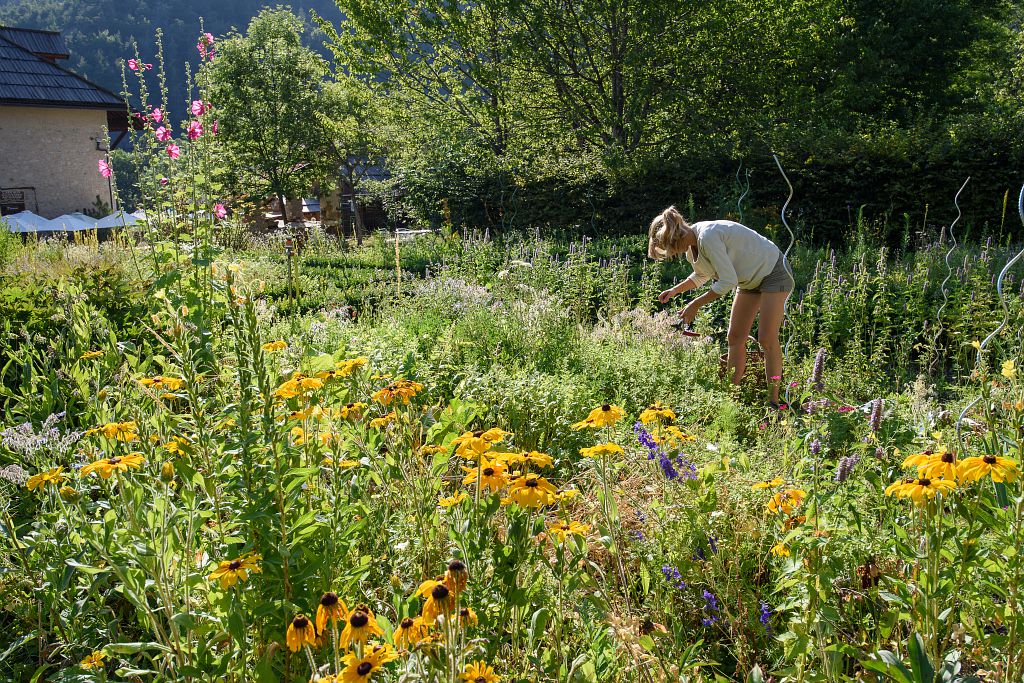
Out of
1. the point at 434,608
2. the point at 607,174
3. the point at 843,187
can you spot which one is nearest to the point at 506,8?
the point at 607,174

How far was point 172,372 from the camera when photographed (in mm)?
2523

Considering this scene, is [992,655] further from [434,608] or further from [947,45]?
[947,45]

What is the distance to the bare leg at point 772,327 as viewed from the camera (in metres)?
4.85

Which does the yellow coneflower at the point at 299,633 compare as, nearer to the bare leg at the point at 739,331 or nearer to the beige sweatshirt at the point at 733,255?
the beige sweatshirt at the point at 733,255

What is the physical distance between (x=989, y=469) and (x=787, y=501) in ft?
1.57

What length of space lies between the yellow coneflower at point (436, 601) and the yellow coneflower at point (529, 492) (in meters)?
0.36

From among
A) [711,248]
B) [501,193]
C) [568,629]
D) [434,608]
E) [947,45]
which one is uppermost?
[947,45]

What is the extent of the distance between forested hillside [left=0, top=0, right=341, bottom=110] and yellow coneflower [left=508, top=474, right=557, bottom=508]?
6616 centimetres

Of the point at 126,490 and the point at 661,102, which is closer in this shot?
the point at 126,490

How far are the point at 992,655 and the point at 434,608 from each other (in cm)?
151

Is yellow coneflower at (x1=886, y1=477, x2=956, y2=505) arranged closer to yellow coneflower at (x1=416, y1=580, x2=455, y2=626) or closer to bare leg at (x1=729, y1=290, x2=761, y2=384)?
yellow coneflower at (x1=416, y1=580, x2=455, y2=626)

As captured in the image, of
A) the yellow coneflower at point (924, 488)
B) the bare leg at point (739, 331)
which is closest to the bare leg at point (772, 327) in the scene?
the bare leg at point (739, 331)

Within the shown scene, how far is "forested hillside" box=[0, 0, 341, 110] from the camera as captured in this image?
61.8 m

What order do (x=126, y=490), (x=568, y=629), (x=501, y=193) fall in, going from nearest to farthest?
(x=126, y=490), (x=568, y=629), (x=501, y=193)
